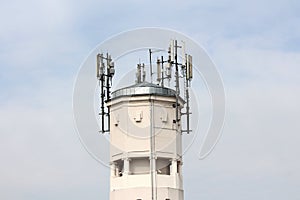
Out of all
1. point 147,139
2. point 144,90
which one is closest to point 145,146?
point 147,139

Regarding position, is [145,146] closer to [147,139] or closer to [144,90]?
[147,139]

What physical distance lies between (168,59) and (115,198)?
7585 millimetres

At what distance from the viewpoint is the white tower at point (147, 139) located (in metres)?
35.3

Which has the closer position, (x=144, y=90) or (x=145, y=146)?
(x=145, y=146)

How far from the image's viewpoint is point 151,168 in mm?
35344

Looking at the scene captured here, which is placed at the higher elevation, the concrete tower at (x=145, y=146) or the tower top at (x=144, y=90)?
the tower top at (x=144, y=90)

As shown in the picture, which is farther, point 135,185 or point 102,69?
point 102,69

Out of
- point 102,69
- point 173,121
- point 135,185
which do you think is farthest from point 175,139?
point 102,69

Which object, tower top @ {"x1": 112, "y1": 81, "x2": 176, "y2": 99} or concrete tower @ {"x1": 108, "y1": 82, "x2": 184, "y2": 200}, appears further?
tower top @ {"x1": 112, "y1": 81, "x2": 176, "y2": 99}

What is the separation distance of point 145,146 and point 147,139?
0.37m

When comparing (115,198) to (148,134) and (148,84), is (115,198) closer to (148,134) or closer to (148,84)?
(148,134)

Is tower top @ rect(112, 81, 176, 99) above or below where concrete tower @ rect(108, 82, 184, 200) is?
above

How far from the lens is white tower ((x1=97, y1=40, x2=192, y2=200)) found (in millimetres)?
35344

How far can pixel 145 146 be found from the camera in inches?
1396
